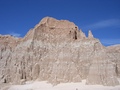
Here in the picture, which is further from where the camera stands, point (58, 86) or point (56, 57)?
point (56, 57)

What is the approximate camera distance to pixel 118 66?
56.2 metres

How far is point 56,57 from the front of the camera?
5525cm

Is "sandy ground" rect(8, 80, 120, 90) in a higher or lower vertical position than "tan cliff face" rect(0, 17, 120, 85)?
lower

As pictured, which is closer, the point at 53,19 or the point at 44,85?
the point at 44,85

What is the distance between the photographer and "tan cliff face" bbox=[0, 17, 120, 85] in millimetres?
49469

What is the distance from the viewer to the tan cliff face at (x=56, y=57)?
49469 mm

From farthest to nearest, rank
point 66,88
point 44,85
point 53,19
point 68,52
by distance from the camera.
A: point 53,19 < point 68,52 < point 44,85 < point 66,88

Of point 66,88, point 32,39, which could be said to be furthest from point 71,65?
point 32,39

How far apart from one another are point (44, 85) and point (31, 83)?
374cm

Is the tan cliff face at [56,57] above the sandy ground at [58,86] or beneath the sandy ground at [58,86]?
above

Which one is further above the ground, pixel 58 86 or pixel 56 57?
pixel 56 57

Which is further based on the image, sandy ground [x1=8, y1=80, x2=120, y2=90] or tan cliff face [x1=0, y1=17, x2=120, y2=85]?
tan cliff face [x1=0, y1=17, x2=120, y2=85]

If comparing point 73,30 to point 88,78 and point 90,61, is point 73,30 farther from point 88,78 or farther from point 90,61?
point 88,78

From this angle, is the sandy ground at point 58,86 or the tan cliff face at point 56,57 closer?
the sandy ground at point 58,86
